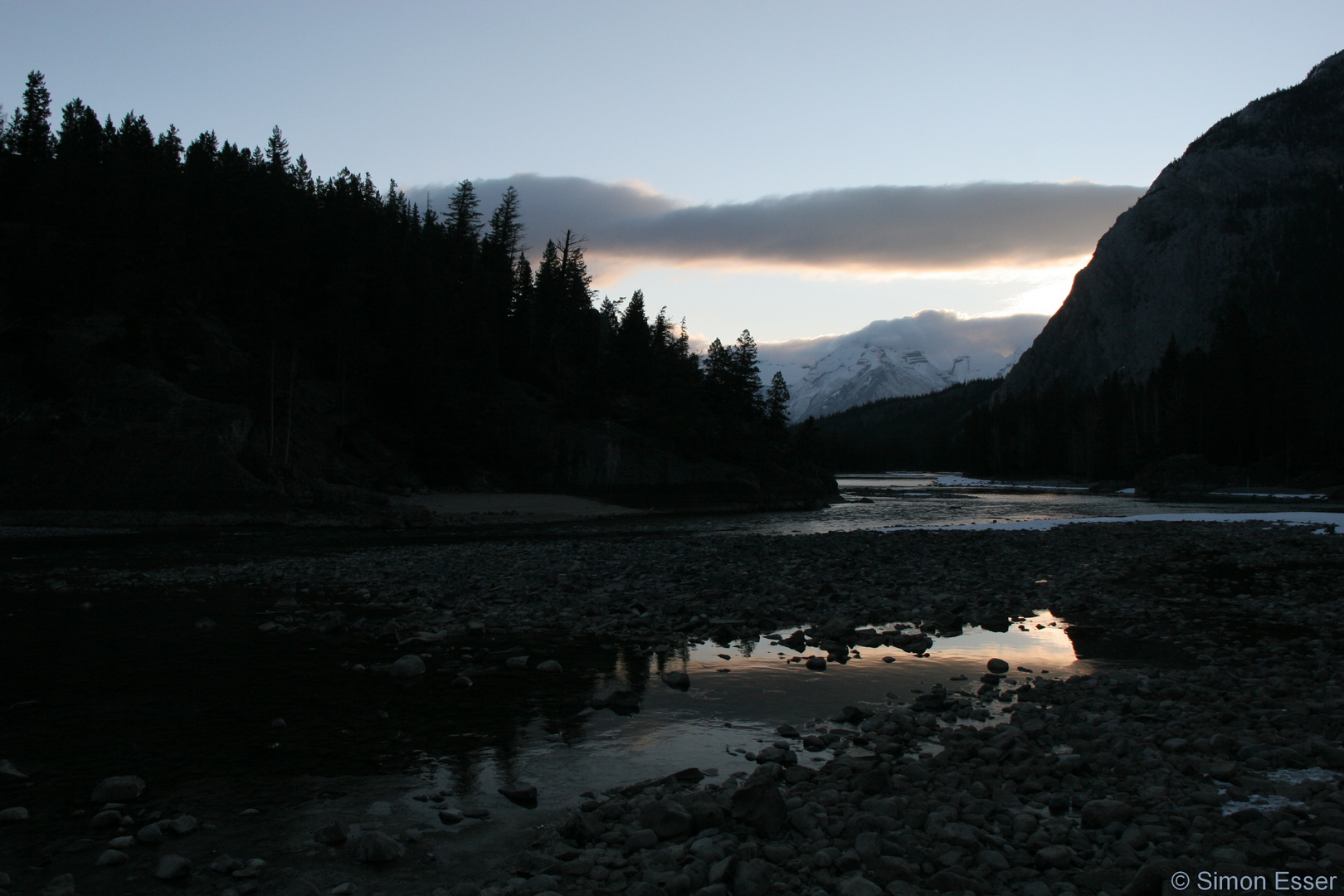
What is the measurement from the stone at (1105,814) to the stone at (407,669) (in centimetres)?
905

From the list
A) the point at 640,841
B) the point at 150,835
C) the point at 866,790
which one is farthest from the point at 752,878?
the point at 150,835

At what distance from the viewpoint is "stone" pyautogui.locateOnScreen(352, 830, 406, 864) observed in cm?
588

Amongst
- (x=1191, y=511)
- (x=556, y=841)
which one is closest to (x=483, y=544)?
(x=556, y=841)

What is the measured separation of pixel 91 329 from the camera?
4903cm

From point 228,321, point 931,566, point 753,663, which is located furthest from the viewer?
point 228,321

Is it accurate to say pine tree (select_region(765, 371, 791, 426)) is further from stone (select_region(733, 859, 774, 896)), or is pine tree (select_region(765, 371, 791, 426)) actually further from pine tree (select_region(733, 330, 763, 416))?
stone (select_region(733, 859, 774, 896))

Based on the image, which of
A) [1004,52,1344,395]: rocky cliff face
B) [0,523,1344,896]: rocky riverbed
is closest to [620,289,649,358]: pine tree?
[0,523,1344,896]: rocky riverbed

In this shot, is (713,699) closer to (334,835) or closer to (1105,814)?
(1105,814)

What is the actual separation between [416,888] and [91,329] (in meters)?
57.7

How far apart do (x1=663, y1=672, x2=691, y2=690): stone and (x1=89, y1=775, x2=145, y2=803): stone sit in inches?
257

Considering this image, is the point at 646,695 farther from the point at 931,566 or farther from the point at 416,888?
the point at 931,566

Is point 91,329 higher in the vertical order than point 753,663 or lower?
higher

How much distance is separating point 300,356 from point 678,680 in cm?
6190

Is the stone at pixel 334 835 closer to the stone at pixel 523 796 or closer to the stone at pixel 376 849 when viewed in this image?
the stone at pixel 376 849
